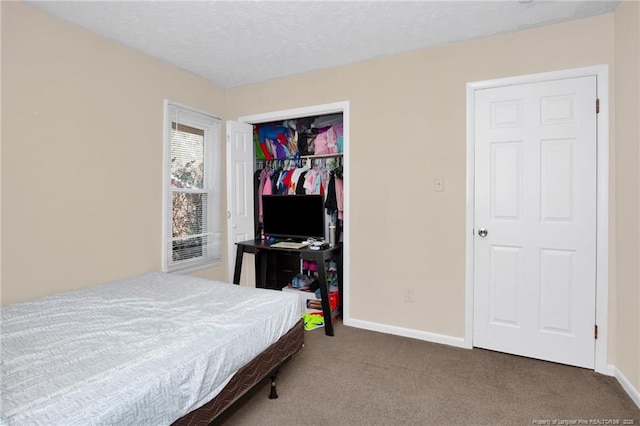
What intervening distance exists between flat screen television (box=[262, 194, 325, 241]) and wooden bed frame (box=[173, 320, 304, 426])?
1466 mm

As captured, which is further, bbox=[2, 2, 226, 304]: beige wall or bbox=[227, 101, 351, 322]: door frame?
bbox=[227, 101, 351, 322]: door frame

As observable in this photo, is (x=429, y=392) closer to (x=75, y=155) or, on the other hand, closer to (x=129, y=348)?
(x=129, y=348)

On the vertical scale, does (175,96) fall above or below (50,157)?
above

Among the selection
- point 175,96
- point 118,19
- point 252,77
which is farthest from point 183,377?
point 252,77

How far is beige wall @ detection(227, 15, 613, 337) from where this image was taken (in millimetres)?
2600

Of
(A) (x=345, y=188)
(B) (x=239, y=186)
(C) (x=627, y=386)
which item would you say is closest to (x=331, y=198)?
(A) (x=345, y=188)

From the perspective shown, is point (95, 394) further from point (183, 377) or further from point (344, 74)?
point (344, 74)

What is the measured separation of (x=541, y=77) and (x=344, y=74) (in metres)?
1.62

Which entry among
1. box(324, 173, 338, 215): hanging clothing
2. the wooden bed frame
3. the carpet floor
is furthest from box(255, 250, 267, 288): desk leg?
the wooden bed frame

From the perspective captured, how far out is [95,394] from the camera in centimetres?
115

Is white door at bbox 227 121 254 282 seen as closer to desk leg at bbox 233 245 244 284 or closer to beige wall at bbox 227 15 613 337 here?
desk leg at bbox 233 245 244 284

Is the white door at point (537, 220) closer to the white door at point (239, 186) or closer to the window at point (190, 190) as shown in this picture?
the white door at point (239, 186)

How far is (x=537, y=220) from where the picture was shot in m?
2.52

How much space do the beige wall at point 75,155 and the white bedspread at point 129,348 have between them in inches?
12.9
